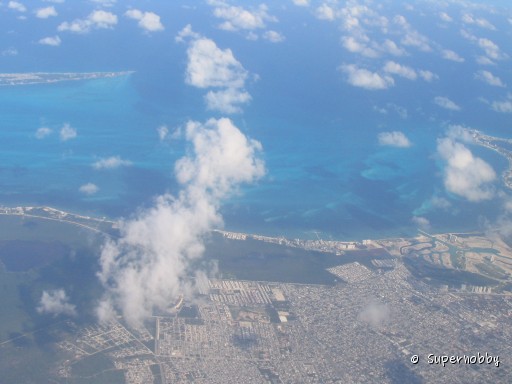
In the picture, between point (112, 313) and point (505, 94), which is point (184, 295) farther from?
point (505, 94)

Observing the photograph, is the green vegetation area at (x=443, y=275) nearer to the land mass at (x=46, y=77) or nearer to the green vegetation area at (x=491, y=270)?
the green vegetation area at (x=491, y=270)

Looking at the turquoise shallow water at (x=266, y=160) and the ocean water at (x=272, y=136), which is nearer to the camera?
the turquoise shallow water at (x=266, y=160)

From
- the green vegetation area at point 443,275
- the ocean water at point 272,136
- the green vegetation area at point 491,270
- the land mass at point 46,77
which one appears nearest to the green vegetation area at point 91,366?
the ocean water at point 272,136

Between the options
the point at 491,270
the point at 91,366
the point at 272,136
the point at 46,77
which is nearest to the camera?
the point at 91,366

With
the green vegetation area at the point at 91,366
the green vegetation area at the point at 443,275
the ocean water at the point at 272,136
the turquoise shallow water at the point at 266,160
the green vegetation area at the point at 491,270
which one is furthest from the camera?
the ocean water at the point at 272,136

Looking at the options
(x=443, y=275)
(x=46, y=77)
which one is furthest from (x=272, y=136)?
(x=46, y=77)

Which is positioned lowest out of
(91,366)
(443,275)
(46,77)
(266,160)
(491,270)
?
(46,77)

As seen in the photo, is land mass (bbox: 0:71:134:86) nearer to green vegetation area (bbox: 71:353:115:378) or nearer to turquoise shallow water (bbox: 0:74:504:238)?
turquoise shallow water (bbox: 0:74:504:238)

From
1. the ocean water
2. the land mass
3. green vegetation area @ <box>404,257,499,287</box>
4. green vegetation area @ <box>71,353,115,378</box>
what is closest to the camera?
green vegetation area @ <box>71,353,115,378</box>

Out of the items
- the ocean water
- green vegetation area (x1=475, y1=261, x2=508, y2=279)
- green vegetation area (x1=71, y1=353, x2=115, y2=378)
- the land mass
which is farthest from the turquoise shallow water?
green vegetation area (x1=71, y1=353, x2=115, y2=378)

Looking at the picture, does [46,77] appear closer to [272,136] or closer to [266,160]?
[272,136]
